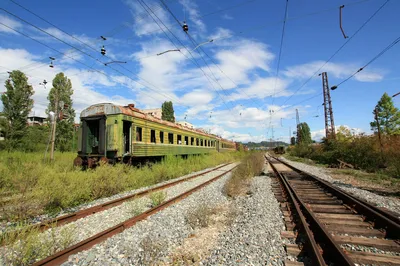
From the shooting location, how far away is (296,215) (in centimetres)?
509

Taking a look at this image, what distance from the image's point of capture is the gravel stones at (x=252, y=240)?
320cm

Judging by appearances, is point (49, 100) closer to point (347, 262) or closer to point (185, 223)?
point (185, 223)

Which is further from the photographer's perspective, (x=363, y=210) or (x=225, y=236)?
(x=363, y=210)

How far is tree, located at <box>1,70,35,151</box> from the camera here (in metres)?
24.3

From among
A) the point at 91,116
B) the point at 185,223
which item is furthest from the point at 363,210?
the point at 91,116

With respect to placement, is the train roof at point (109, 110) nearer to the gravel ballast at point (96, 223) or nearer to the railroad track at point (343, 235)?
the gravel ballast at point (96, 223)

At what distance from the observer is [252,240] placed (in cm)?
382

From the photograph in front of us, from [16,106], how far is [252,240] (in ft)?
103

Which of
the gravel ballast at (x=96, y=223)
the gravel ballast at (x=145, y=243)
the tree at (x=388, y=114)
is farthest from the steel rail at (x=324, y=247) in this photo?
the tree at (x=388, y=114)

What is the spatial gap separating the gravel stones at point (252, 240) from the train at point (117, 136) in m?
6.75

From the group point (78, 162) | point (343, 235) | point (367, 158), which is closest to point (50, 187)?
point (78, 162)

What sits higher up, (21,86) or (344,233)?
(21,86)

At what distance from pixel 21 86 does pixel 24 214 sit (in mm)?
28256

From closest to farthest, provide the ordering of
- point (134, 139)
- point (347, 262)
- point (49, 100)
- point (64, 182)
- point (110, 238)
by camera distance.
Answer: point (347, 262) → point (110, 238) → point (64, 182) → point (134, 139) → point (49, 100)
